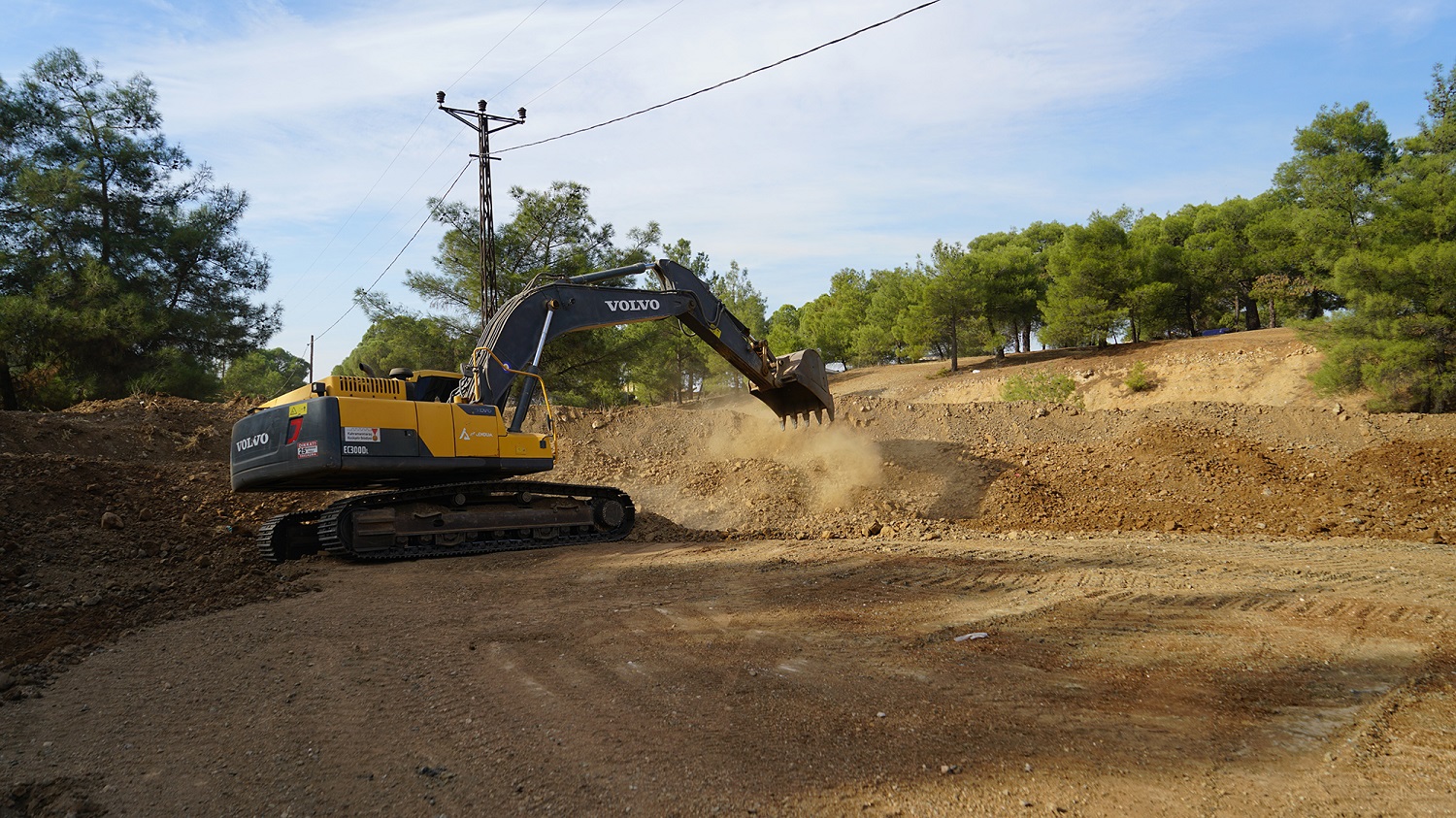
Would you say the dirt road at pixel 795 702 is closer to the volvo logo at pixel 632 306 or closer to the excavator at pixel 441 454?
the excavator at pixel 441 454

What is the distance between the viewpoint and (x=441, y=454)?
33.1 feet

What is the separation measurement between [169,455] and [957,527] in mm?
16705

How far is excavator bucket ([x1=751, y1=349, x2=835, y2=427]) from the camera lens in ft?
43.3

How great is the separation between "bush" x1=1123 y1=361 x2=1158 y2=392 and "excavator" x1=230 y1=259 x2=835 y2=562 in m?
26.1

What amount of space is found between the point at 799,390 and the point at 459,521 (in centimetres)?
569

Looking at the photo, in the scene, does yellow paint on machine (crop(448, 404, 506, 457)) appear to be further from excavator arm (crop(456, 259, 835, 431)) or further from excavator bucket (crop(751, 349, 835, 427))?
excavator bucket (crop(751, 349, 835, 427))

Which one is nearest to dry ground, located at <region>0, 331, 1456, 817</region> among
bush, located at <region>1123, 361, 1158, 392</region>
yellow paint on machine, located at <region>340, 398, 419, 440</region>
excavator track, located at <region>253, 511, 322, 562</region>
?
excavator track, located at <region>253, 511, 322, 562</region>

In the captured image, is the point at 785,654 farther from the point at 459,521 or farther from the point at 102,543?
the point at 102,543

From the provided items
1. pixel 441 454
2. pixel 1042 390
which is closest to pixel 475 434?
pixel 441 454

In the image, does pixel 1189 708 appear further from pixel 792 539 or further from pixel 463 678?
pixel 792 539

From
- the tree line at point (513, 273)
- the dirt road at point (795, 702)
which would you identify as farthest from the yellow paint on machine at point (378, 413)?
the tree line at point (513, 273)

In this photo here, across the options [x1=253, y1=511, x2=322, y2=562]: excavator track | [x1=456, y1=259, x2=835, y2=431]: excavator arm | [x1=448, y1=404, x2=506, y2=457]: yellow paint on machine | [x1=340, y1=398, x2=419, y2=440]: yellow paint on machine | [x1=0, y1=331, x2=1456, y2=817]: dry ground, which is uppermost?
[x1=456, y1=259, x2=835, y2=431]: excavator arm

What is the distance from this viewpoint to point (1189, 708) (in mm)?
4281

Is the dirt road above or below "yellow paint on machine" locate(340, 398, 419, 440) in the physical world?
below
